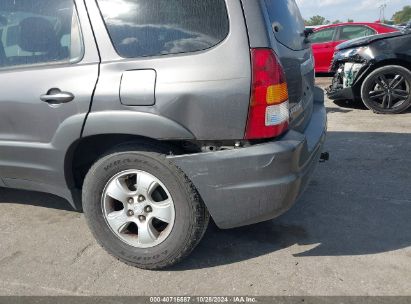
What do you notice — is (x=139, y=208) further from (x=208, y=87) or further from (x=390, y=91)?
(x=390, y=91)

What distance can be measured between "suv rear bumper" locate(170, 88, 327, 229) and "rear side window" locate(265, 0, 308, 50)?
64 centimetres

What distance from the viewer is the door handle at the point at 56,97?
2.53 meters

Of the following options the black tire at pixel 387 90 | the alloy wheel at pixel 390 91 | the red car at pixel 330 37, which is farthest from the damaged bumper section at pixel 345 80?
the red car at pixel 330 37

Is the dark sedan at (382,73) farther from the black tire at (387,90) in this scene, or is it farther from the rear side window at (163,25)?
the rear side window at (163,25)

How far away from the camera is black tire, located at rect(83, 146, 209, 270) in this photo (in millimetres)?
2428

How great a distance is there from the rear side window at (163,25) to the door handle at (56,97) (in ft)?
1.39

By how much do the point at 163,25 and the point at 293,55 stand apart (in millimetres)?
868

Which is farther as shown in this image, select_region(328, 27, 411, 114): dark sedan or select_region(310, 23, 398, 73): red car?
select_region(310, 23, 398, 73): red car

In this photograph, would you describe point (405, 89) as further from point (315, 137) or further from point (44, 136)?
point (44, 136)

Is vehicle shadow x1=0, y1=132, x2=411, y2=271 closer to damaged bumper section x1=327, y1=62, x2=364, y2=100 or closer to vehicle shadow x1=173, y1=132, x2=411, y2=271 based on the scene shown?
vehicle shadow x1=173, y1=132, x2=411, y2=271

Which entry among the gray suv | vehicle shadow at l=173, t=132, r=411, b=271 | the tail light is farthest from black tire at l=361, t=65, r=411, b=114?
the tail light

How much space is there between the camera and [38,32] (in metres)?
2.71

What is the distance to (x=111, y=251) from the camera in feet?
8.95

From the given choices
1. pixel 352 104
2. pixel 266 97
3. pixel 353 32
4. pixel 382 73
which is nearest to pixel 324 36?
pixel 353 32
